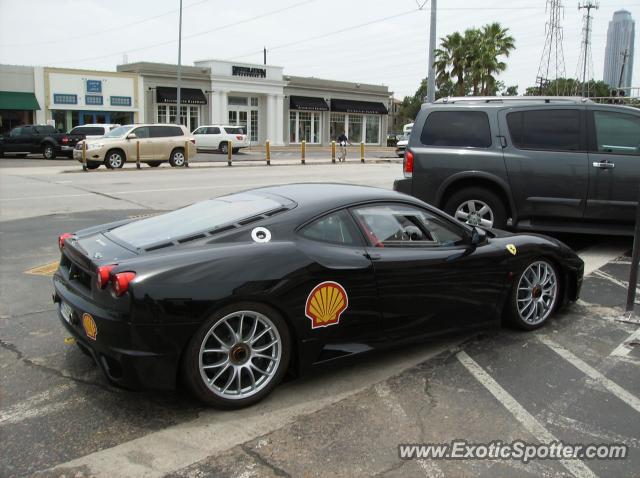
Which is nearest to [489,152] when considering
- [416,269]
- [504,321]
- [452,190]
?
[452,190]

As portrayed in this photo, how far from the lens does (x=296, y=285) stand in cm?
367

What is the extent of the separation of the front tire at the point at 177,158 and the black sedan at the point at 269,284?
19949 millimetres

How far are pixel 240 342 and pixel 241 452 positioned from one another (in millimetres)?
632

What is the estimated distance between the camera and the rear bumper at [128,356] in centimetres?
329

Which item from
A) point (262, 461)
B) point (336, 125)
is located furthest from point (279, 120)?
point (262, 461)

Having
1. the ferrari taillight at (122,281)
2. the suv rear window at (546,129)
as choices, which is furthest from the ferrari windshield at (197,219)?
the suv rear window at (546,129)

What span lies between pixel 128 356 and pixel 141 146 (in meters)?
20.8

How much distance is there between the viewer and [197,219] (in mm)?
4215

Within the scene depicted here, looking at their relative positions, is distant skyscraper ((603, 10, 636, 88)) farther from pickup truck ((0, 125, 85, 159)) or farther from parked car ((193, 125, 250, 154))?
pickup truck ((0, 125, 85, 159))

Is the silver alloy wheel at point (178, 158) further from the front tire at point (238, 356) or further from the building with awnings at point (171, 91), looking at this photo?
the front tire at point (238, 356)

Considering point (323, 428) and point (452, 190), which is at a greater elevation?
point (452, 190)

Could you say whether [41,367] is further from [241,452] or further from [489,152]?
[489,152]

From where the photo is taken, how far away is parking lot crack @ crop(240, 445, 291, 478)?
2.98 metres

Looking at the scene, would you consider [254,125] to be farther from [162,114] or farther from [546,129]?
[546,129]
